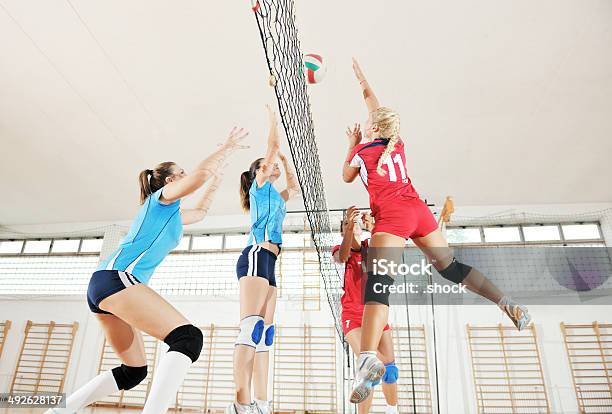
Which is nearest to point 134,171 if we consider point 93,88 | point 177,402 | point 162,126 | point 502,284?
point 162,126

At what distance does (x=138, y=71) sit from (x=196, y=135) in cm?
149

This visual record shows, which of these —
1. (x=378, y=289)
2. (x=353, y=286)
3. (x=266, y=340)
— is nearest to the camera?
(x=378, y=289)

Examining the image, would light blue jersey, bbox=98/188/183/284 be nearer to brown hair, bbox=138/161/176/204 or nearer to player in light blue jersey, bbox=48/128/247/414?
player in light blue jersey, bbox=48/128/247/414

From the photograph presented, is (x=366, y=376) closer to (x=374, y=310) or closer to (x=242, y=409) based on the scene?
(x=374, y=310)

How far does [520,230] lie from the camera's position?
8820 mm

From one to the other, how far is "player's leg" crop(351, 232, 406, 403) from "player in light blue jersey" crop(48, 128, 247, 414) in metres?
0.77

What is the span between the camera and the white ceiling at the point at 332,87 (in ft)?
15.2

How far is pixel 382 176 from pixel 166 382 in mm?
1431

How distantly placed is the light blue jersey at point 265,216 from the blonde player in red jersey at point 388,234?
679 millimetres

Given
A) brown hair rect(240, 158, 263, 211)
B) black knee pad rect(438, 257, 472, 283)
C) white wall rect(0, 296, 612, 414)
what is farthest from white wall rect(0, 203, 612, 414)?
black knee pad rect(438, 257, 472, 283)

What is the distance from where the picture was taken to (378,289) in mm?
1854

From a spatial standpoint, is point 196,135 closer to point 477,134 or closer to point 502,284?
point 477,134

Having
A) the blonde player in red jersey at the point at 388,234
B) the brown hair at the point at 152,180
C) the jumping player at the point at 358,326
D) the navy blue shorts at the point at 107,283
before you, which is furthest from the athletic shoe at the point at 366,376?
the brown hair at the point at 152,180

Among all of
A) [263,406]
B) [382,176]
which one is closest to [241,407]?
[263,406]
